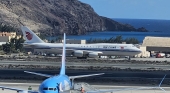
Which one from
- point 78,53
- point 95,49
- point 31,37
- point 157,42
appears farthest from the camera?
point 157,42

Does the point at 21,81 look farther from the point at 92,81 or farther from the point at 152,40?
the point at 152,40

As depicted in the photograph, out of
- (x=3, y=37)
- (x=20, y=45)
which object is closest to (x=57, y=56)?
(x=20, y=45)

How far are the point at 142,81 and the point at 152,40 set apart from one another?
84653 millimetres

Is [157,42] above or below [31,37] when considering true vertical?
below

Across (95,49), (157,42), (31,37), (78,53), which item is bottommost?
(78,53)

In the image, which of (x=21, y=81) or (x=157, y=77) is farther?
(x=157, y=77)

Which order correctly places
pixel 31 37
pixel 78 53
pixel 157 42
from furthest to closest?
pixel 157 42, pixel 31 37, pixel 78 53

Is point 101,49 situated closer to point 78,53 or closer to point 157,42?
point 78,53

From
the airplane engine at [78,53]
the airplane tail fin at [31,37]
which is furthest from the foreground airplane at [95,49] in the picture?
the airplane tail fin at [31,37]

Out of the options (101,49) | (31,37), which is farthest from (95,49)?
(31,37)

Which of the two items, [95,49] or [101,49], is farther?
[95,49]

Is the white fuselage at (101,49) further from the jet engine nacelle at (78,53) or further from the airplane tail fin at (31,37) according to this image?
the airplane tail fin at (31,37)

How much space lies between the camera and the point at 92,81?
188 feet

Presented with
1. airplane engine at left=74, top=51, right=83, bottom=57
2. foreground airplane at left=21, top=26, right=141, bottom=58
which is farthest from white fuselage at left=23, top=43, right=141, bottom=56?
airplane engine at left=74, top=51, right=83, bottom=57
